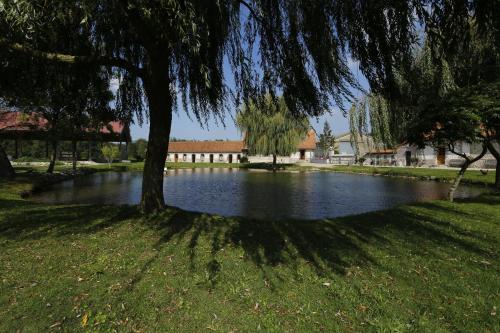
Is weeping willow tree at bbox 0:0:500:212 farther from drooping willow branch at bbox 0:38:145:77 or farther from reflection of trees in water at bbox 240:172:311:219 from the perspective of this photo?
reflection of trees in water at bbox 240:172:311:219

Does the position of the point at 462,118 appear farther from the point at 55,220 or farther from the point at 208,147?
the point at 208,147

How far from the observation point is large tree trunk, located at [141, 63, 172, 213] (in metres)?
6.60

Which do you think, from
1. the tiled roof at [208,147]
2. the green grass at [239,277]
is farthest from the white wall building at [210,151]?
the green grass at [239,277]

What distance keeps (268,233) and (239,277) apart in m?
2.19

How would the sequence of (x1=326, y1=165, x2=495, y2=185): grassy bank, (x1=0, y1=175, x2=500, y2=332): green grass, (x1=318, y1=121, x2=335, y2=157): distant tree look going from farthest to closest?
(x1=318, y1=121, x2=335, y2=157): distant tree → (x1=326, y1=165, x2=495, y2=185): grassy bank → (x1=0, y1=175, x2=500, y2=332): green grass

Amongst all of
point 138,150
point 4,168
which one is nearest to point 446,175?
point 4,168

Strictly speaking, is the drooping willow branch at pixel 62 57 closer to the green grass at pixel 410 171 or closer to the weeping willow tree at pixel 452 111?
the weeping willow tree at pixel 452 111

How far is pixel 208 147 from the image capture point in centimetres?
6194

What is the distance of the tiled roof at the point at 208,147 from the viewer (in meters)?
60.5

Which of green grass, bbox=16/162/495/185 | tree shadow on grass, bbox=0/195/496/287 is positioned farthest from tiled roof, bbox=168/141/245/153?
tree shadow on grass, bbox=0/195/496/287

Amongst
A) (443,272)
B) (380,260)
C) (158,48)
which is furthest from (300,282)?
(158,48)

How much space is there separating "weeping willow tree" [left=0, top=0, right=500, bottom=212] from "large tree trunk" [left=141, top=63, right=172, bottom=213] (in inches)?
0.8

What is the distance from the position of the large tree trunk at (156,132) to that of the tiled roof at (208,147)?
52457mm

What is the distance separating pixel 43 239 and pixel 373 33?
596cm
